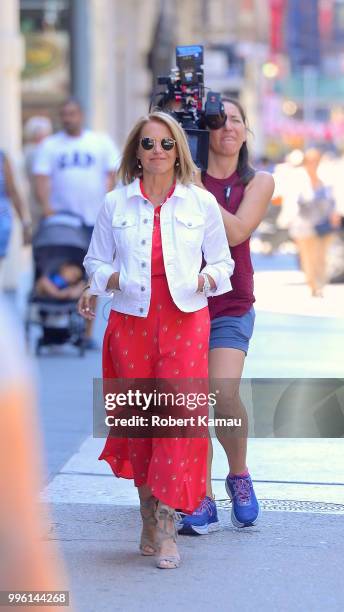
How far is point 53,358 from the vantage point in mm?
11461

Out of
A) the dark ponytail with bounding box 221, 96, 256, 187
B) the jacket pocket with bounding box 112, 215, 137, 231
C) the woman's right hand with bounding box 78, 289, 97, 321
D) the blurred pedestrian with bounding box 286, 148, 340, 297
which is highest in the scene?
the dark ponytail with bounding box 221, 96, 256, 187

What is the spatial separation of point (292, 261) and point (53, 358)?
1208 cm

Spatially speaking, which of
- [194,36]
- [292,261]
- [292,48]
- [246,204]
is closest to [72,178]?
[246,204]

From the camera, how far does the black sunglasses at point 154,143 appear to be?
5.42m

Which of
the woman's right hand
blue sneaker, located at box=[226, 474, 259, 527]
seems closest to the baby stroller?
blue sneaker, located at box=[226, 474, 259, 527]

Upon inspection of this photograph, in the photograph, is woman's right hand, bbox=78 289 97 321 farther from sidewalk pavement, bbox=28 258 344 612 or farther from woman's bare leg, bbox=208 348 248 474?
sidewalk pavement, bbox=28 258 344 612

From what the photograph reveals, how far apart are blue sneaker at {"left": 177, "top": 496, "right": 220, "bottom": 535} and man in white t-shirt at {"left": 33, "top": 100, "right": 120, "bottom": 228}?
5.72m

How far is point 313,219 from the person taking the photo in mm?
16656

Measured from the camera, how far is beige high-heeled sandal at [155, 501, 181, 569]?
530cm

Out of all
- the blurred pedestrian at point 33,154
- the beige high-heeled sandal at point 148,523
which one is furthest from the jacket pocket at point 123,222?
the blurred pedestrian at point 33,154

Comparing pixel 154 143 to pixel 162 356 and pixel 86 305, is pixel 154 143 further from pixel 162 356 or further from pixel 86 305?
pixel 162 356

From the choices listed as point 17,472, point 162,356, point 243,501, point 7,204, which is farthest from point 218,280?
point 7,204

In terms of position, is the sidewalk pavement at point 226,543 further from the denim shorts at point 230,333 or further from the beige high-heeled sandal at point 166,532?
the denim shorts at point 230,333

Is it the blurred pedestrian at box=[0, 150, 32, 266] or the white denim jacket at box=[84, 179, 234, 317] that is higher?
the white denim jacket at box=[84, 179, 234, 317]
